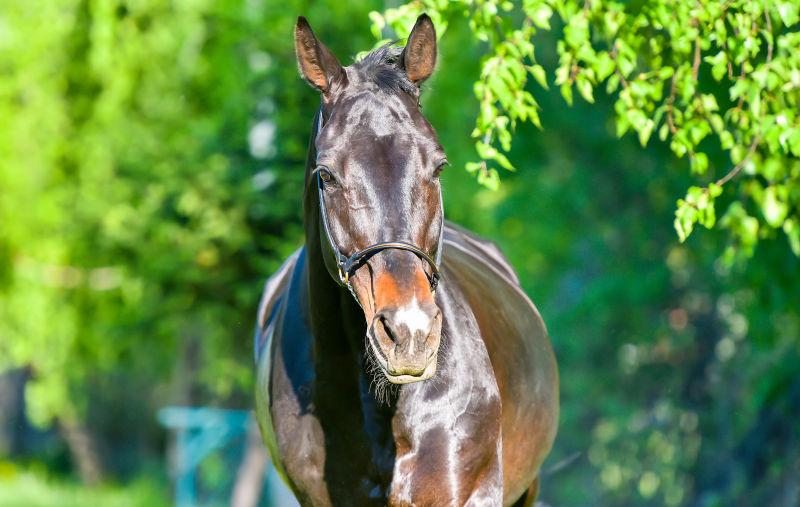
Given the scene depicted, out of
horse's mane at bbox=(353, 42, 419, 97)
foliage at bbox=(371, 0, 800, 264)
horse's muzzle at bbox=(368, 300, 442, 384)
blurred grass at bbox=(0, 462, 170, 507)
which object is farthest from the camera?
blurred grass at bbox=(0, 462, 170, 507)

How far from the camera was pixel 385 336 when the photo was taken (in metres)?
3.19

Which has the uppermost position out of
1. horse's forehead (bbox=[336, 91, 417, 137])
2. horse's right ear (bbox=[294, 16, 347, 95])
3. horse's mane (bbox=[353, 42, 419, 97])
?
horse's right ear (bbox=[294, 16, 347, 95])

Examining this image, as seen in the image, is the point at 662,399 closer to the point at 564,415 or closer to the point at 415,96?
the point at 564,415

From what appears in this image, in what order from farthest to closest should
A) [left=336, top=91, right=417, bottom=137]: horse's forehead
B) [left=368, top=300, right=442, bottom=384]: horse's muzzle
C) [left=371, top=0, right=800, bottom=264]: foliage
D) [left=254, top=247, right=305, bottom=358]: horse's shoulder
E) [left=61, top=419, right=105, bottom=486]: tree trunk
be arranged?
[left=61, top=419, right=105, bottom=486]: tree trunk
[left=254, top=247, right=305, bottom=358]: horse's shoulder
[left=371, top=0, right=800, bottom=264]: foliage
[left=336, top=91, right=417, bottom=137]: horse's forehead
[left=368, top=300, right=442, bottom=384]: horse's muzzle

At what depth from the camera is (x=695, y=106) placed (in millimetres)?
4871

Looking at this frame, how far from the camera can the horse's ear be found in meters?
3.78

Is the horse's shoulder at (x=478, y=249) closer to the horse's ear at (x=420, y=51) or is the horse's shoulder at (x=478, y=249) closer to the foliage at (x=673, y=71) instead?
the foliage at (x=673, y=71)

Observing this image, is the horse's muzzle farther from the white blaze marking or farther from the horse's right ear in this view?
the horse's right ear

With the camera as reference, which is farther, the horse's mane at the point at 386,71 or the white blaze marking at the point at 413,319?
the horse's mane at the point at 386,71

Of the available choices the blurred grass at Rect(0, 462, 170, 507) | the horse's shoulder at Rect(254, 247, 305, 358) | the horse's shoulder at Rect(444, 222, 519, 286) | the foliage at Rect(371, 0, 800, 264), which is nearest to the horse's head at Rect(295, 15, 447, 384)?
the foliage at Rect(371, 0, 800, 264)

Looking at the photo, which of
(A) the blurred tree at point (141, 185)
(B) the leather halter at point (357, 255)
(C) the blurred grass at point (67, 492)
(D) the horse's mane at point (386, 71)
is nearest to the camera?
(B) the leather halter at point (357, 255)

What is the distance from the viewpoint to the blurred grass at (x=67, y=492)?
16.0 metres

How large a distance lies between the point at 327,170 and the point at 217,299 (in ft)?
27.2

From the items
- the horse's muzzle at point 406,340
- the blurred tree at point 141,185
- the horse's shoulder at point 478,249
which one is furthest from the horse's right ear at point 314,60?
the blurred tree at point 141,185
